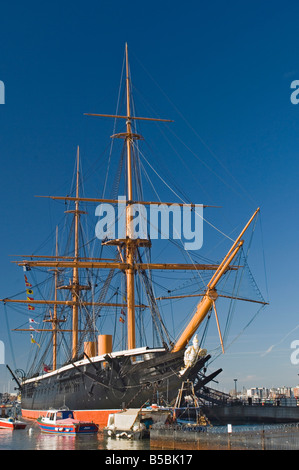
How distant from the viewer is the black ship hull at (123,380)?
133ft

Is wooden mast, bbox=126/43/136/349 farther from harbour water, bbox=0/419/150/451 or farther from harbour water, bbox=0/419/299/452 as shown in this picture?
harbour water, bbox=0/419/150/451

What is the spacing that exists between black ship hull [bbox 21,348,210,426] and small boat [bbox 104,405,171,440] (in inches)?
176

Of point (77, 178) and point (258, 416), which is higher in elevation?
point (77, 178)

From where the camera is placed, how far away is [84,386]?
158 feet

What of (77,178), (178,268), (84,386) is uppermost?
(77,178)

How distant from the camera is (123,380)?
43.3 m

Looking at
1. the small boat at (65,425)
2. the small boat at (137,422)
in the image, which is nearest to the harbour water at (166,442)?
the small boat at (65,425)

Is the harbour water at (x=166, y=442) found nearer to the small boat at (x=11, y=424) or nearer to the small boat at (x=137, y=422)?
the small boat at (x=137, y=422)

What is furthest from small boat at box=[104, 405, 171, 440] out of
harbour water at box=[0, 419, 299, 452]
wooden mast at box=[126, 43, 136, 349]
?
wooden mast at box=[126, 43, 136, 349]

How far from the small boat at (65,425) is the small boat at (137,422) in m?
2.70

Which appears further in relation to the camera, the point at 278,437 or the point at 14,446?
the point at 14,446

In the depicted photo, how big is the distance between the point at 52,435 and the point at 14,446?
6.44 m
